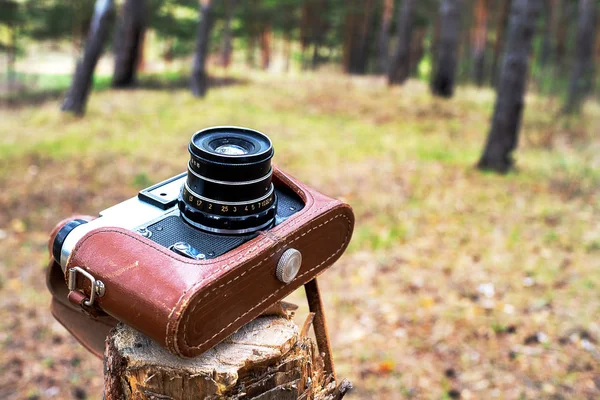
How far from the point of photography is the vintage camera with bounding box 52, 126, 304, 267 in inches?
67.9

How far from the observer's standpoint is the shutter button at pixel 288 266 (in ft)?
5.80

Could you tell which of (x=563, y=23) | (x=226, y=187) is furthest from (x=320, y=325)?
(x=563, y=23)

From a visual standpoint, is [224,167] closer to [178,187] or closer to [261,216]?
[261,216]

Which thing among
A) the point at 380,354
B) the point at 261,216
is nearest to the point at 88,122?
the point at 380,354

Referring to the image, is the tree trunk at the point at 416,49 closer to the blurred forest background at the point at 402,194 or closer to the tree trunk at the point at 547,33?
the tree trunk at the point at 547,33

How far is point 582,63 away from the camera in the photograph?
13.2 metres

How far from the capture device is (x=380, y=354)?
14.7 ft

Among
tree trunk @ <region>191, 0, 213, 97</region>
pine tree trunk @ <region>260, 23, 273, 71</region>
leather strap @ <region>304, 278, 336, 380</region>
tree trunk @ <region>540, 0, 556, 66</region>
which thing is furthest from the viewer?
pine tree trunk @ <region>260, 23, 273, 71</region>

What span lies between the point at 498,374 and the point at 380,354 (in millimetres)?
901

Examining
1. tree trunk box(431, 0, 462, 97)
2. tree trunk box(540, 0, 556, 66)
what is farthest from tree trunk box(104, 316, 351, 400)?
tree trunk box(540, 0, 556, 66)

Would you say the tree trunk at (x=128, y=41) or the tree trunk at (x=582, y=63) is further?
the tree trunk at (x=128, y=41)

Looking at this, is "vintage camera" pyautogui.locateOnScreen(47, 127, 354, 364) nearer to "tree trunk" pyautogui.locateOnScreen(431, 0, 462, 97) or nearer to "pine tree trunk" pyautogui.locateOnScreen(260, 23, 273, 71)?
"tree trunk" pyautogui.locateOnScreen(431, 0, 462, 97)

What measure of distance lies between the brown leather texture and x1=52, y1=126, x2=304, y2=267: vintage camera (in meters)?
0.07

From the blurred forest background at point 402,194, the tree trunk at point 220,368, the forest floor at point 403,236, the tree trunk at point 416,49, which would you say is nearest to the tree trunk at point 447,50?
the blurred forest background at point 402,194
